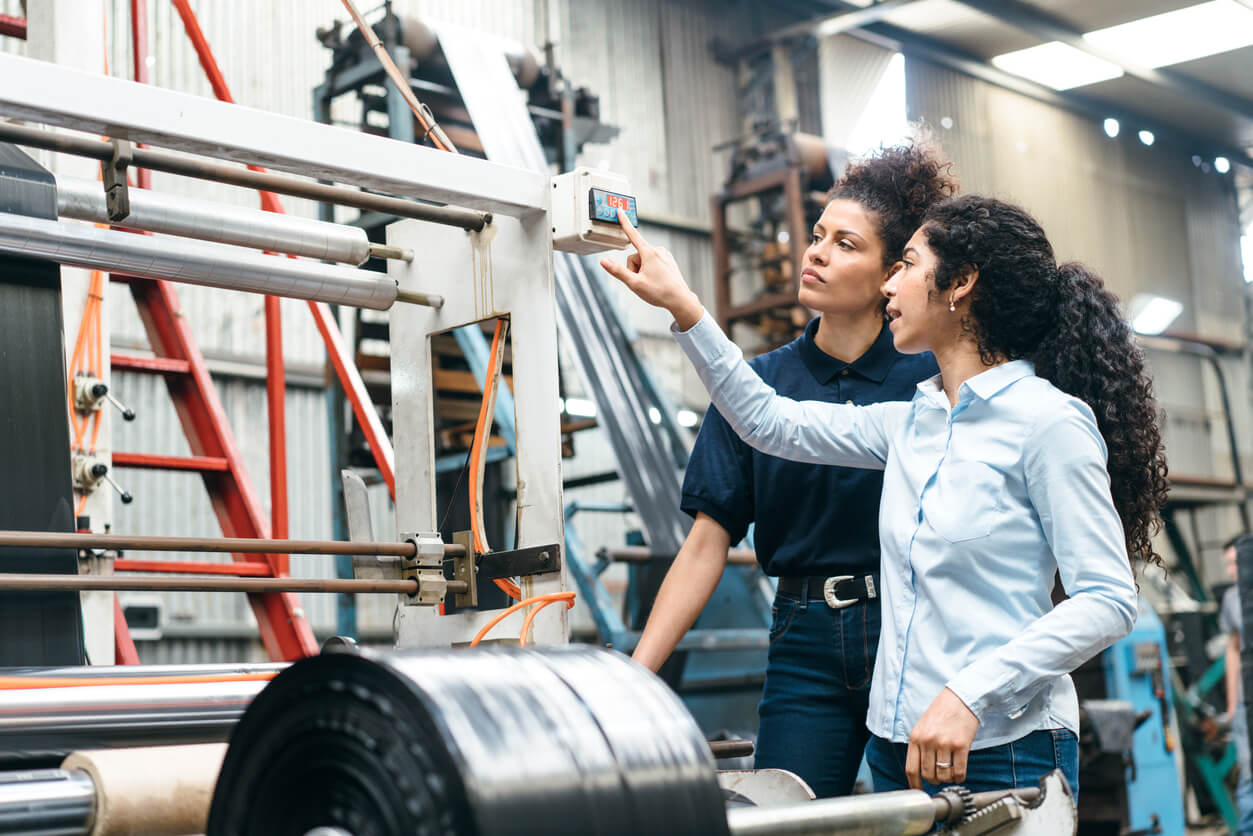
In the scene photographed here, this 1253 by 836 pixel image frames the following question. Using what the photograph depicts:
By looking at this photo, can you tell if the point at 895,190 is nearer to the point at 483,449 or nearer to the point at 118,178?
the point at 483,449

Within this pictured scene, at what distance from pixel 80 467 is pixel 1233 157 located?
15570 mm

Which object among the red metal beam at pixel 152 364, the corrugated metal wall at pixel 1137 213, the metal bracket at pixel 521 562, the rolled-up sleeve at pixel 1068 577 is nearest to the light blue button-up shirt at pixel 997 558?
the rolled-up sleeve at pixel 1068 577

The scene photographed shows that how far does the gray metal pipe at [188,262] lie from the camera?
2184mm

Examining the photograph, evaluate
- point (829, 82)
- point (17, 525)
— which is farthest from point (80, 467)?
point (829, 82)

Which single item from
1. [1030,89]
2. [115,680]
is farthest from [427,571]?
[1030,89]

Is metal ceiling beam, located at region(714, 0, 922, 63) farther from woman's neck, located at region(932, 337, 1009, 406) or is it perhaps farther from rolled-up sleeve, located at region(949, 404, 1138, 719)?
rolled-up sleeve, located at region(949, 404, 1138, 719)

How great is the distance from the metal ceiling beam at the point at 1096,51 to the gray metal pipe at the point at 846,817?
11.5 meters

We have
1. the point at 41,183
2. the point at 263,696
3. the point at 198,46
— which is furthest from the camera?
the point at 198,46

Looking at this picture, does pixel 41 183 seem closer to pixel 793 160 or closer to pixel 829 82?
pixel 793 160

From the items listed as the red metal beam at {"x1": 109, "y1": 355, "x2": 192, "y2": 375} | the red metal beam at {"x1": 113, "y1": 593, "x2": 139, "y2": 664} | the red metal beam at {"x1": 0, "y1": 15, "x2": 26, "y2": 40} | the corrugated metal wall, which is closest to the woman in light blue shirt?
the red metal beam at {"x1": 109, "y1": 355, "x2": 192, "y2": 375}

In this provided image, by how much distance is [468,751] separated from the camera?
109cm

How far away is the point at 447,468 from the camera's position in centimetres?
708

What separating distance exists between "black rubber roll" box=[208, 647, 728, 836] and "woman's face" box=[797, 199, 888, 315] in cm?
91

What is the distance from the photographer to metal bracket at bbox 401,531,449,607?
2195 millimetres
